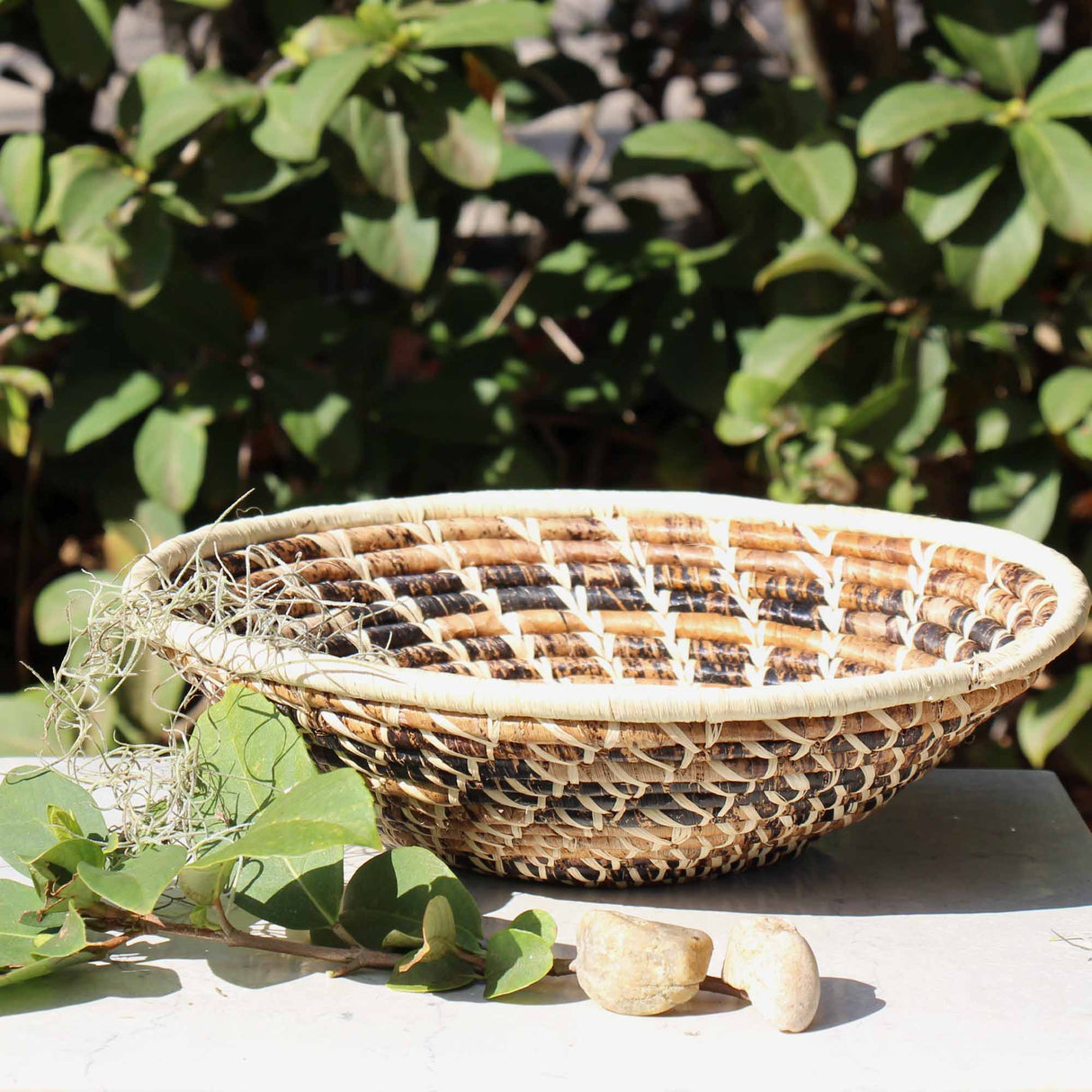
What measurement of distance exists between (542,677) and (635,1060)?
15.2 inches

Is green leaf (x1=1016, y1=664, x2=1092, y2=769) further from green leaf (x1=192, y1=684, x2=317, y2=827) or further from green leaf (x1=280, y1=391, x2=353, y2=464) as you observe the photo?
green leaf (x1=192, y1=684, x2=317, y2=827)

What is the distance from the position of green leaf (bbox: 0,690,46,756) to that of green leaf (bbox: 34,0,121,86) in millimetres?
609

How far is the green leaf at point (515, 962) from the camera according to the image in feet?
2.07

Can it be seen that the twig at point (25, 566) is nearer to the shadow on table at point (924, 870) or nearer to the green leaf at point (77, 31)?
the green leaf at point (77, 31)

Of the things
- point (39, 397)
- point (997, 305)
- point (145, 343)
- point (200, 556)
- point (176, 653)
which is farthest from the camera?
point (39, 397)

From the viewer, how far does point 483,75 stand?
1511mm

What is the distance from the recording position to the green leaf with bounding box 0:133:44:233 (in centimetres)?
140

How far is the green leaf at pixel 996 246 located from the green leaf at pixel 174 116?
2.34ft

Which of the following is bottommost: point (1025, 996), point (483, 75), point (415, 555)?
point (1025, 996)

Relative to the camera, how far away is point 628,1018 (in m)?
0.63

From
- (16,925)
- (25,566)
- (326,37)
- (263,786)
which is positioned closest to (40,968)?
(16,925)

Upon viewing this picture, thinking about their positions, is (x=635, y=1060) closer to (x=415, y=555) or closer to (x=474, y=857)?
(x=474, y=857)

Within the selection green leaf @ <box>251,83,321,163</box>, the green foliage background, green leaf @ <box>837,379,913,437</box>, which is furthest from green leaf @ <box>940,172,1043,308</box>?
green leaf @ <box>251,83,321,163</box>

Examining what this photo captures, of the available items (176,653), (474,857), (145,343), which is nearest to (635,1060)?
(474,857)
